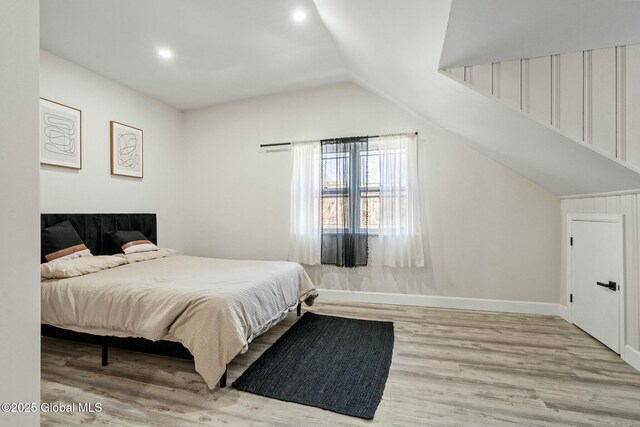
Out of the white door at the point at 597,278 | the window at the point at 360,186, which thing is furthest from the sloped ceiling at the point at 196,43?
the white door at the point at 597,278

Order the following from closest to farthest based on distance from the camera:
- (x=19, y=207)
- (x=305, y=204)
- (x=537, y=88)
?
1. (x=19, y=207)
2. (x=537, y=88)
3. (x=305, y=204)

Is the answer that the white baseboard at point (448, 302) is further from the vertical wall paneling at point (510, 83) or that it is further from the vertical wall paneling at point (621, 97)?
the vertical wall paneling at point (510, 83)

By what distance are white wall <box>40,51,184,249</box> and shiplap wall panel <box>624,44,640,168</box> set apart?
4596 mm

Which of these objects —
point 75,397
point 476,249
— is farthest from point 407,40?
point 75,397

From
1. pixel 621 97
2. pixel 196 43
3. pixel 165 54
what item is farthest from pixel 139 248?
pixel 621 97

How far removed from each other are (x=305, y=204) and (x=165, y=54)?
2.24m

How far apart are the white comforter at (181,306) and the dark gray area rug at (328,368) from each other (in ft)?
0.84

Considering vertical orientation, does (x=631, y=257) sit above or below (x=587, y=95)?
below

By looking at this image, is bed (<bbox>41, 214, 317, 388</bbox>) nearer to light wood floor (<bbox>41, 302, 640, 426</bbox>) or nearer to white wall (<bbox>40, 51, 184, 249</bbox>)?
light wood floor (<bbox>41, 302, 640, 426</bbox>)

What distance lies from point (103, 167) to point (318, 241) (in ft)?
8.89

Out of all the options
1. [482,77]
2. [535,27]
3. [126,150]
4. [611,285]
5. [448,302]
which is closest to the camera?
[535,27]

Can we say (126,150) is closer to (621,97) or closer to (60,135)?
(60,135)

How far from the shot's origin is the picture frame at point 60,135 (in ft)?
9.32

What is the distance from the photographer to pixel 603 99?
1730 mm
